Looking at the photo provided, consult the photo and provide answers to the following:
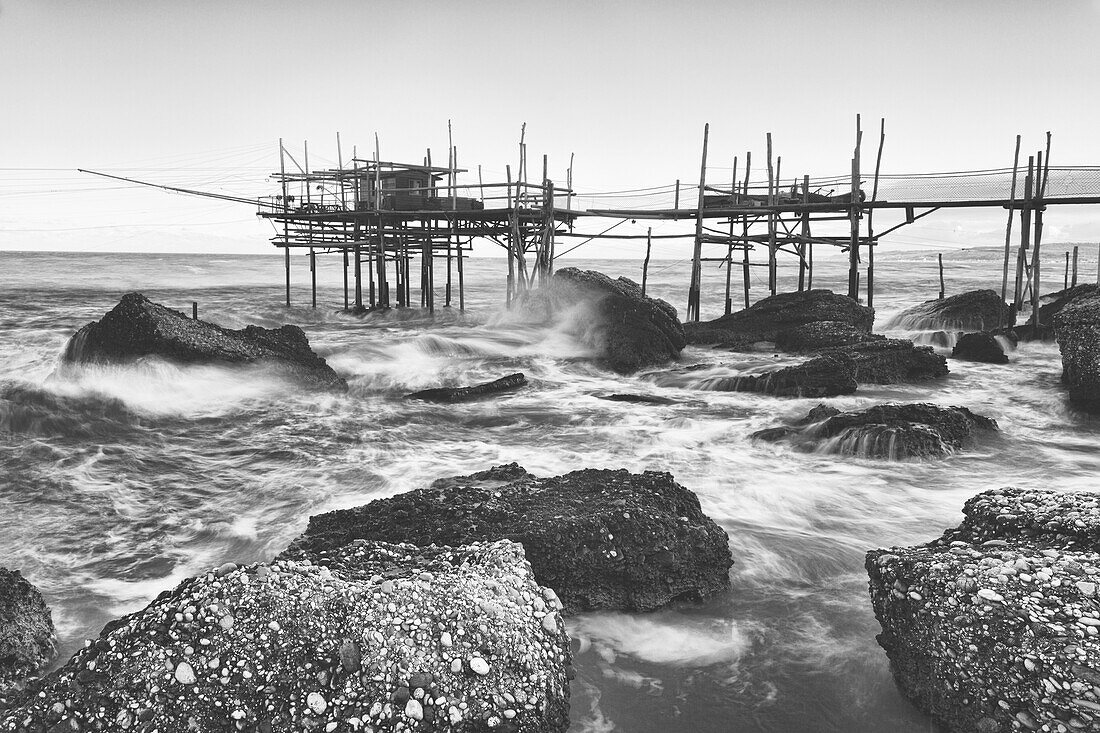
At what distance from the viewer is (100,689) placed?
3.91 metres

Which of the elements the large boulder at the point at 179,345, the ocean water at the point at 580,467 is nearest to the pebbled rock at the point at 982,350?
the ocean water at the point at 580,467

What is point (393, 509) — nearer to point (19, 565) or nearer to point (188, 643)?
point (188, 643)

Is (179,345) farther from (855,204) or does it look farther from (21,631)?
(855,204)

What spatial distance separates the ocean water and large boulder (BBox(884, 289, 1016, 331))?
8.64ft

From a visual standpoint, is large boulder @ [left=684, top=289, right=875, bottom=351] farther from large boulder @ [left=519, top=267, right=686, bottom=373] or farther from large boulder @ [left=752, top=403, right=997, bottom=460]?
large boulder @ [left=752, top=403, right=997, bottom=460]

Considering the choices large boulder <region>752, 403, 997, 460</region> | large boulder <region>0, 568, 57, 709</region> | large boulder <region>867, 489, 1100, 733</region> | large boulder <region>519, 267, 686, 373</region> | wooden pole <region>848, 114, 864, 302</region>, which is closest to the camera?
large boulder <region>867, 489, 1100, 733</region>

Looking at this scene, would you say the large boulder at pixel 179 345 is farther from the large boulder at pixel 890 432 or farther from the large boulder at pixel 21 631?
the large boulder at pixel 21 631

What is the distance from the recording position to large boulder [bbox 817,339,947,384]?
14867mm

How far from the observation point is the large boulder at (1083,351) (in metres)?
12.2

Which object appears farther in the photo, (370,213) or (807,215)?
(370,213)

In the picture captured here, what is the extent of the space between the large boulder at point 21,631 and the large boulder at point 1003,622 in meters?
5.06

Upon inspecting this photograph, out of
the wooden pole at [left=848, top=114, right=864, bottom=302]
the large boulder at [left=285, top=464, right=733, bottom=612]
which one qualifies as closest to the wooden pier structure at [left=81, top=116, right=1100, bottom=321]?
the wooden pole at [left=848, top=114, right=864, bottom=302]

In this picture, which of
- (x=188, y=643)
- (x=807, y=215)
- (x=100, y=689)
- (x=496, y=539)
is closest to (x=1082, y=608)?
(x=496, y=539)

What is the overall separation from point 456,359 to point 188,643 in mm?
14628
